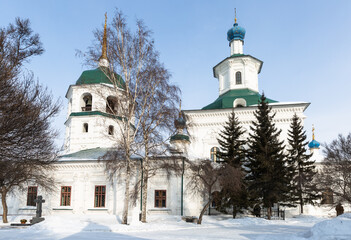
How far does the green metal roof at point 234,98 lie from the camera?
2284 centimetres

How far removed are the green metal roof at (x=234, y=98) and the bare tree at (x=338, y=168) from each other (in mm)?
5145

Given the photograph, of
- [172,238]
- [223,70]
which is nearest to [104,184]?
[172,238]

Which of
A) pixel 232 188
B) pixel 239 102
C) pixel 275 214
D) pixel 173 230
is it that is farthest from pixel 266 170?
pixel 173 230

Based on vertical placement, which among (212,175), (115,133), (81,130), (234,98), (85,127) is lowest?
(212,175)

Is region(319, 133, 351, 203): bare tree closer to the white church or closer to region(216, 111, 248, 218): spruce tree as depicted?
the white church

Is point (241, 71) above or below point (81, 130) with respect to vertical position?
above

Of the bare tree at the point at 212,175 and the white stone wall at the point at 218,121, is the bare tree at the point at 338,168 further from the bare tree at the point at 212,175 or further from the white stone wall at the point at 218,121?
the bare tree at the point at 212,175

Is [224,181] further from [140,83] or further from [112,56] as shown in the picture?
[112,56]

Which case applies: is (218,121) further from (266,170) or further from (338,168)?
(338,168)

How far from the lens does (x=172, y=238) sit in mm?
9375

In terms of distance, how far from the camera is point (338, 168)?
20219 mm

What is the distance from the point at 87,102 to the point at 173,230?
45.4ft

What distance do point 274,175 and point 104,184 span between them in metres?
9.88

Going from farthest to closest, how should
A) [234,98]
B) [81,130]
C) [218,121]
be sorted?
1. [234,98]
2. [218,121]
3. [81,130]
